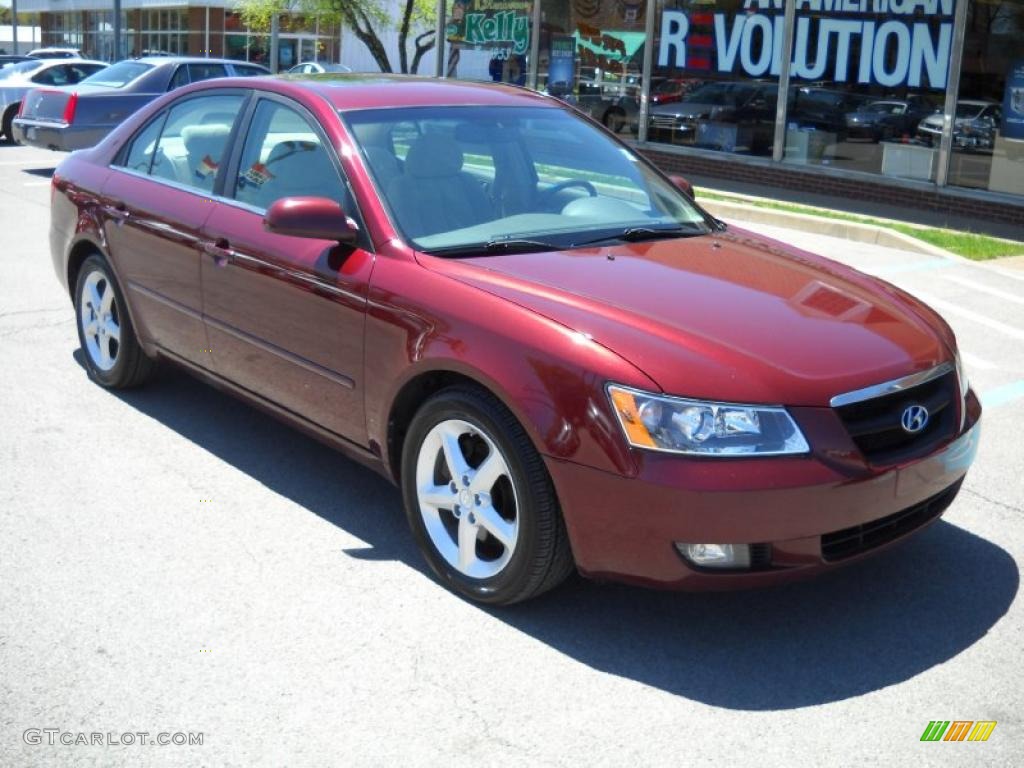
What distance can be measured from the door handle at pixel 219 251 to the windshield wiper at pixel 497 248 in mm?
1115

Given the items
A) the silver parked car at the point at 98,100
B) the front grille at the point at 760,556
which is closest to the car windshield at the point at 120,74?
the silver parked car at the point at 98,100

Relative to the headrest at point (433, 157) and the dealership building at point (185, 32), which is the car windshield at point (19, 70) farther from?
the headrest at point (433, 157)

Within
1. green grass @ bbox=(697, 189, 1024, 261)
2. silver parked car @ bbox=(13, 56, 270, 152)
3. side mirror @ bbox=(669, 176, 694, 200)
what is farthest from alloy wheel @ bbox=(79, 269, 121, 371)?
silver parked car @ bbox=(13, 56, 270, 152)

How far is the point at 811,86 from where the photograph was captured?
643 inches

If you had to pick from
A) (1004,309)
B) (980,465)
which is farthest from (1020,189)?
(980,465)

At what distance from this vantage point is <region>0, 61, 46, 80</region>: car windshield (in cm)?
2053

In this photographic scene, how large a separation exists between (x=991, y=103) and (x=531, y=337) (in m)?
12.6

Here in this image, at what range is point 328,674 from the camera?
357 centimetres

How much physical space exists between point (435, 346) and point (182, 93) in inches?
103

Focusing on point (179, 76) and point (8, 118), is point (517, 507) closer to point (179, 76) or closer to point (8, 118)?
point (179, 76)

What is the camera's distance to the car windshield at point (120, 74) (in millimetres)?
16594

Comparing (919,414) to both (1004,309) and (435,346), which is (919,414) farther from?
(1004,309)

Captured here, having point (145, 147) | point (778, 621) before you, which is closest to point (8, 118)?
point (145, 147)

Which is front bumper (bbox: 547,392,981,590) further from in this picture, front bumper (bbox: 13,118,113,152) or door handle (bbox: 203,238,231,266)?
front bumper (bbox: 13,118,113,152)
